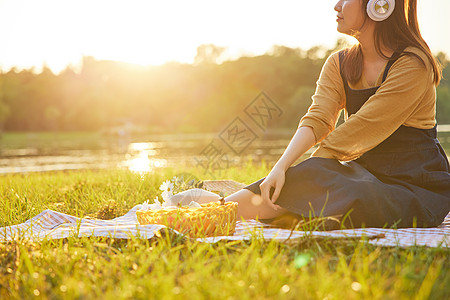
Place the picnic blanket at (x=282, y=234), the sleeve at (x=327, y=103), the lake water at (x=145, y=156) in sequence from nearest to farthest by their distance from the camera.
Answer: the picnic blanket at (x=282, y=234)
the sleeve at (x=327, y=103)
the lake water at (x=145, y=156)

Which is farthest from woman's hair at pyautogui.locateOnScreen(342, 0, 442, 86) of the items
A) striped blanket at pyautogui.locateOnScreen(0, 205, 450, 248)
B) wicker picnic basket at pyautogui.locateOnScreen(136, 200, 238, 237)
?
wicker picnic basket at pyautogui.locateOnScreen(136, 200, 238, 237)

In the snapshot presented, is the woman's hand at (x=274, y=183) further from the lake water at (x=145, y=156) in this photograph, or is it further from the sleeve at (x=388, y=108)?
the lake water at (x=145, y=156)

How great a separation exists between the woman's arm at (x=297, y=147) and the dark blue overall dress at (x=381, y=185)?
0.05 m

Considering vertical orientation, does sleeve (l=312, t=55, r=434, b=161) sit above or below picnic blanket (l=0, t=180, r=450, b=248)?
above

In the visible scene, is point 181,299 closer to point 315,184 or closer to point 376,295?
point 376,295

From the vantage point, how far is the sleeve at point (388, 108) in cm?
191

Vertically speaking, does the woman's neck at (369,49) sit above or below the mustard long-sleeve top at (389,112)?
above

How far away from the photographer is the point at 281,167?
1.91 meters

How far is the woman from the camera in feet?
6.04

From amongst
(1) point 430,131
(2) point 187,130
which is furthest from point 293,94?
(1) point 430,131

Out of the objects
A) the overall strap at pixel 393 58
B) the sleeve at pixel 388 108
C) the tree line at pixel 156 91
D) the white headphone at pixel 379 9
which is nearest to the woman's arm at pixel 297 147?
the sleeve at pixel 388 108

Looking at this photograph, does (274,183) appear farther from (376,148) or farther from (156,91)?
(156,91)

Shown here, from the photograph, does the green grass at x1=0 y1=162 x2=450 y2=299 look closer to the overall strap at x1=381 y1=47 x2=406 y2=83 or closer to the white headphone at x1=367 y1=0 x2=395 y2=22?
the overall strap at x1=381 y1=47 x2=406 y2=83

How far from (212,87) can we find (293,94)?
426 inches
